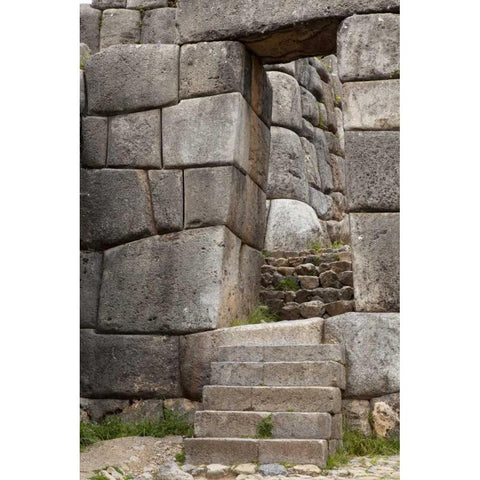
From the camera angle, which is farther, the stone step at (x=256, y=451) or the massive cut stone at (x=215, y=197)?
the massive cut stone at (x=215, y=197)

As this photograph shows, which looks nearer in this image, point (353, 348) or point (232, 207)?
point (353, 348)

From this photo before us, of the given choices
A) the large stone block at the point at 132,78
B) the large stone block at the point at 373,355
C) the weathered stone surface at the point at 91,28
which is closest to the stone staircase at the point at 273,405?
the large stone block at the point at 373,355

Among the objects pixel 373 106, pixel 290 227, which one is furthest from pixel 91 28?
pixel 373 106

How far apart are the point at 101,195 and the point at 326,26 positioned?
260 centimetres

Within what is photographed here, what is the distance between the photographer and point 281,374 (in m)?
6.66

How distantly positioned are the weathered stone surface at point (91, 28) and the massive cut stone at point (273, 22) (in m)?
5.11

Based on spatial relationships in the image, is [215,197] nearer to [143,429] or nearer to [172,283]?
[172,283]

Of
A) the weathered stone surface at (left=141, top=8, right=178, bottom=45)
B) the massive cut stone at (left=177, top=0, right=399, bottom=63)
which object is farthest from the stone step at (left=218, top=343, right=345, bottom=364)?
the weathered stone surface at (left=141, top=8, right=178, bottom=45)

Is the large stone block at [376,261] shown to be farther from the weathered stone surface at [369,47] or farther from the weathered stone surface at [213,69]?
the weathered stone surface at [213,69]

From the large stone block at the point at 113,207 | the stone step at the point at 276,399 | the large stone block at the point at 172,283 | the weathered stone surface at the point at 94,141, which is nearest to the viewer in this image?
the stone step at the point at 276,399

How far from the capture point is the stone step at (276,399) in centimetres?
641

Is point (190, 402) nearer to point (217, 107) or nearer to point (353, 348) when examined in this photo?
point (353, 348)

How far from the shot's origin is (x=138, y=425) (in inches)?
285

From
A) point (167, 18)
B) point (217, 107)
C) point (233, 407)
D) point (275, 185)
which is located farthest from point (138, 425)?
→ point (167, 18)
